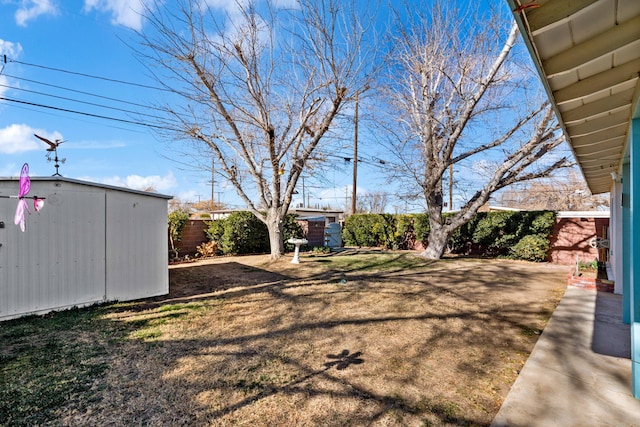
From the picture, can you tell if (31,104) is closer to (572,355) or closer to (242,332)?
(242,332)

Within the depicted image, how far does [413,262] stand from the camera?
32.9 feet

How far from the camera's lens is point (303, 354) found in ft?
10.6

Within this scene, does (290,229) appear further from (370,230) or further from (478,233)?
(478,233)

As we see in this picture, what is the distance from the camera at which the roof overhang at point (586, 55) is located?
4.68 ft

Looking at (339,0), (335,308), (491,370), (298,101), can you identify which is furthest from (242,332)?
(339,0)

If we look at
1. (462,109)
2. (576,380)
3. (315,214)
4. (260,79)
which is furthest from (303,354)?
(315,214)

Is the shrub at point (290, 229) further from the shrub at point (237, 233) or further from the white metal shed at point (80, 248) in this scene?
the white metal shed at point (80, 248)

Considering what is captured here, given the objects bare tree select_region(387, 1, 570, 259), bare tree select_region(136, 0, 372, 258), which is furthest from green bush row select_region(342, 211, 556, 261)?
bare tree select_region(136, 0, 372, 258)

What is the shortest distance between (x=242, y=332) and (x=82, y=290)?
9.76 ft

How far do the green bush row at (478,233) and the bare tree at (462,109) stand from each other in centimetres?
141

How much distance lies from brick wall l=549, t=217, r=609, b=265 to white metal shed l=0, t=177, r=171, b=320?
11678mm

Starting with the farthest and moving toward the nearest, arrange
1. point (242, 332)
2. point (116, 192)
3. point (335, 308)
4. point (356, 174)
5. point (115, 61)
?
1. point (356, 174)
2. point (115, 61)
3. point (116, 192)
4. point (335, 308)
5. point (242, 332)

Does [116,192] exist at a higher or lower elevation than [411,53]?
lower

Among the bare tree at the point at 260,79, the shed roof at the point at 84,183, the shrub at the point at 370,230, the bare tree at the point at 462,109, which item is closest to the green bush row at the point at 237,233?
the bare tree at the point at 260,79
